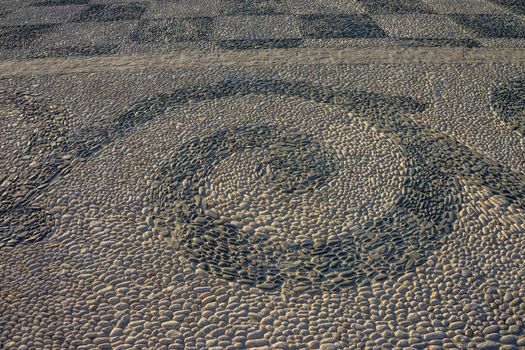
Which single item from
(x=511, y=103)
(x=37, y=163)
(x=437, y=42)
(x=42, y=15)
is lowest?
(x=37, y=163)

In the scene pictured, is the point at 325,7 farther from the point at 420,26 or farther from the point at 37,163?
the point at 37,163

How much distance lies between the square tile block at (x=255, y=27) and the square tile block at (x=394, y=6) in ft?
3.83

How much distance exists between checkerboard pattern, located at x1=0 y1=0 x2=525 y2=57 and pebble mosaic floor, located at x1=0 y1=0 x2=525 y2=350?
0.06 m

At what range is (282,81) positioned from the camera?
444 cm

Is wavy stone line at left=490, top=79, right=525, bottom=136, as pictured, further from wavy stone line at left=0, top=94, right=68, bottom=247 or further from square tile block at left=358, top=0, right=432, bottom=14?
wavy stone line at left=0, top=94, right=68, bottom=247

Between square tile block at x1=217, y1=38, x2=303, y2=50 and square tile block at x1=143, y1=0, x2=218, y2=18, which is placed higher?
square tile block at x1=143, y1=0, x2=218, y2=18

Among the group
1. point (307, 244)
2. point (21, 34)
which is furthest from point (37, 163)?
point (21, 34)

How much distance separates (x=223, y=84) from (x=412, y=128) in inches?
70.5

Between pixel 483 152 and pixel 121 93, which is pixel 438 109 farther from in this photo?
pixel 121 93

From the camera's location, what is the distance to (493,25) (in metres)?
5.68

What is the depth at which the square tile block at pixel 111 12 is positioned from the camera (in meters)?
6.04

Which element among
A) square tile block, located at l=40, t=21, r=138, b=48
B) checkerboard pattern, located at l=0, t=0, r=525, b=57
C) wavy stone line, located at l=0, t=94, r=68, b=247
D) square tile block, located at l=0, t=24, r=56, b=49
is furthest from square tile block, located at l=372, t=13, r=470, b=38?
square tile block, located at l=0, t=24, r=56, b=49

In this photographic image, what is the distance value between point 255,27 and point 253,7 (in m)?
0.76

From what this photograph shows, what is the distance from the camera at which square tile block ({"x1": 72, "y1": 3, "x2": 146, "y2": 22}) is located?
6.04m
